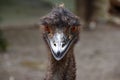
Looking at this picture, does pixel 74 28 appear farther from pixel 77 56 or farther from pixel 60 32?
pixel 77 56

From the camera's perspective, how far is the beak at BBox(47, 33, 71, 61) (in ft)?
13.4

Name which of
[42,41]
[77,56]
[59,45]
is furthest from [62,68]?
[42,41]

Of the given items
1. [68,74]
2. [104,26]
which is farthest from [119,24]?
[68,74]

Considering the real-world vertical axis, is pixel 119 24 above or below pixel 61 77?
below

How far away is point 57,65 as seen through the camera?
434cm

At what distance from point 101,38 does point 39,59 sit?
2353mm

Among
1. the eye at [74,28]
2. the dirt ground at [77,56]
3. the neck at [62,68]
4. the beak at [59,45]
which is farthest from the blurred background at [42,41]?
the beak at [59,45]

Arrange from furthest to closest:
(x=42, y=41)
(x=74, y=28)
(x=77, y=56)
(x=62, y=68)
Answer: (x=42, y=41)
(x=77, y=56)
(x=62, y=68)
(x=74, y=28)

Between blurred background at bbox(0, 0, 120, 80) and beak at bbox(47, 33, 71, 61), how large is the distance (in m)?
3.20

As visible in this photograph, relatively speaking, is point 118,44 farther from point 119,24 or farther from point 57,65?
point 57,65

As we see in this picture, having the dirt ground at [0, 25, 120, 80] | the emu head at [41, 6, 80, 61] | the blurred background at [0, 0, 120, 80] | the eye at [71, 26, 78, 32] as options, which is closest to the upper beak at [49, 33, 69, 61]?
the emu head at [41, 6, 80, 61]

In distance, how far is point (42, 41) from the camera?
11328mm

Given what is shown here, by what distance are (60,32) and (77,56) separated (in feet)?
22.0

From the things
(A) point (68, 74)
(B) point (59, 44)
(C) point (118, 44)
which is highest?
(B) point (59, 44)
